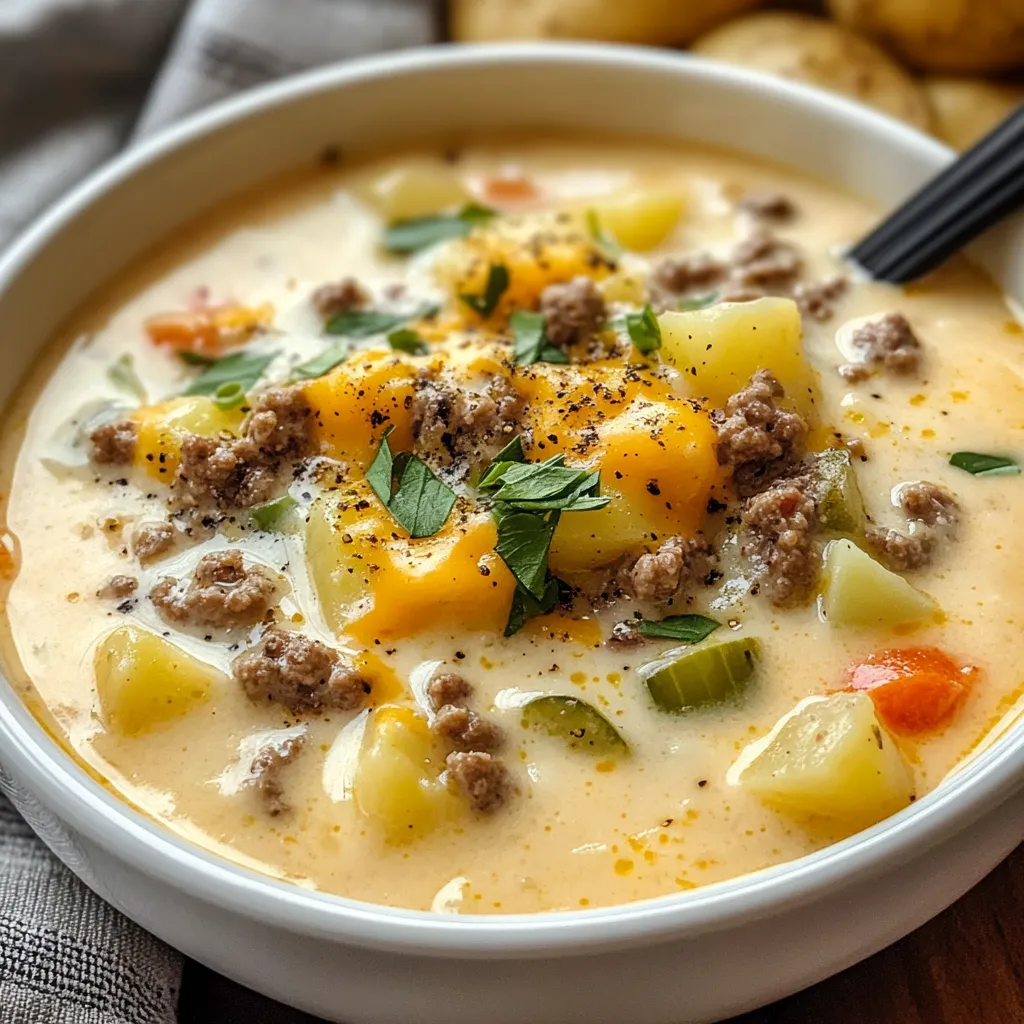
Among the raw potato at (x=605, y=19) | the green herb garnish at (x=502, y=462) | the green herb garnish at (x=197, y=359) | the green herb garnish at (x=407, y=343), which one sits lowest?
the green herb garnish at (x=197, y=359)

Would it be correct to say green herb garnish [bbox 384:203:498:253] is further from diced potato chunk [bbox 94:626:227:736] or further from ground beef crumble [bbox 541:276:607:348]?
diced potato chunk [bbox 94:626:227:736]

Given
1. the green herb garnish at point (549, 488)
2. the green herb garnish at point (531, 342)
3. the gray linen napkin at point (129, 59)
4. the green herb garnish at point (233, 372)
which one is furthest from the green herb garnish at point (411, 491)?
the gray linen napkin at point (129, 59)

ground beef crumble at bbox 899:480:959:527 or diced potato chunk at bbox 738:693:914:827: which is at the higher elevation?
ground beef crumble at bbox 899:480:959:527

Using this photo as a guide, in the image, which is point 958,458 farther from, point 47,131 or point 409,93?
point 47,131

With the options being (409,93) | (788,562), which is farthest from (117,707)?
(409,93)

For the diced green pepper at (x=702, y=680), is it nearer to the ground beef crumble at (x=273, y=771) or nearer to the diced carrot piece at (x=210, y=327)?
the ground beef crumble at (x=273, y=771)

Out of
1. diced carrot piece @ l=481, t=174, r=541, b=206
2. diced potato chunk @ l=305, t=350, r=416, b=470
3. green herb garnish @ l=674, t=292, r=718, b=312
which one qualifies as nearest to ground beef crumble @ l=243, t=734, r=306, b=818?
diced potato chunk @ l=305, t=350, r=416, b=470

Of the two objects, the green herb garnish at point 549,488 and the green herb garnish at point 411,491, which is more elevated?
the green herb garnish at point 549,488
